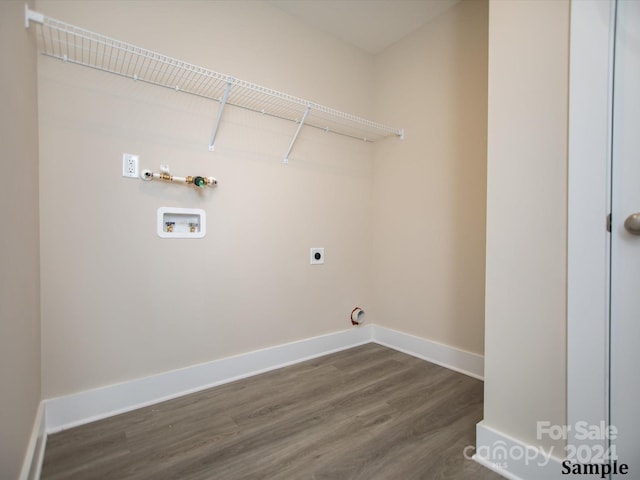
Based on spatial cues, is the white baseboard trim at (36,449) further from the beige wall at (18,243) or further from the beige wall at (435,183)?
the beige wall at (435,183)

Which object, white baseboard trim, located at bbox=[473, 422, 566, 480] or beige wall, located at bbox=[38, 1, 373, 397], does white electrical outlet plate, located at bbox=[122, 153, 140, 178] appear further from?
white baseboard trim, located at bbox=[473, 422, 566, 480]

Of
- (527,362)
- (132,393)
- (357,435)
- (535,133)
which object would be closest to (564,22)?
(535,133)

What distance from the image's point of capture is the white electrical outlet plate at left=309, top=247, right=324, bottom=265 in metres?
2.34

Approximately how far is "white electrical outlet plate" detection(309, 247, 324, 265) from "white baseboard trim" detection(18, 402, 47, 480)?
1675 millimetres

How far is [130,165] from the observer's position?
1.60m

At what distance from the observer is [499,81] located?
1.27 metres

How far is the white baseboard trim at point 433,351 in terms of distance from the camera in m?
2.01

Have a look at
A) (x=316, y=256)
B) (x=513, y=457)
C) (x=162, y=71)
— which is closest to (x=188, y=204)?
(x=162, y=71)

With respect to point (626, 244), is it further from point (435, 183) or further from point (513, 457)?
point (435, 183)

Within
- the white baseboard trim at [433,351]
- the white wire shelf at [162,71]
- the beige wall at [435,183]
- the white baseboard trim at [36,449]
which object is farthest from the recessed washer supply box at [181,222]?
the white baseboard trim at [433,351]

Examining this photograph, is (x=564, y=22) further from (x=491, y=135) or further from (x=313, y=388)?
(x=313, y=388)

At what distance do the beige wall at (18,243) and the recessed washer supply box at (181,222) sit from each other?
531mm

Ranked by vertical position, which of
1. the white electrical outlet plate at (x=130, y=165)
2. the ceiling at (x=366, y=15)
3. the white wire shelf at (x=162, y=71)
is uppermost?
the ceiling at (x=366, y=15)

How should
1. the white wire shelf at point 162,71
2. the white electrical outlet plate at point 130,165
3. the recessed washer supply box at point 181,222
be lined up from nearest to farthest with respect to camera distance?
the white wire shelf at point 162,71
the white electrical outlet plate at point 130,165
the recessed washer supply box at point 181,222
